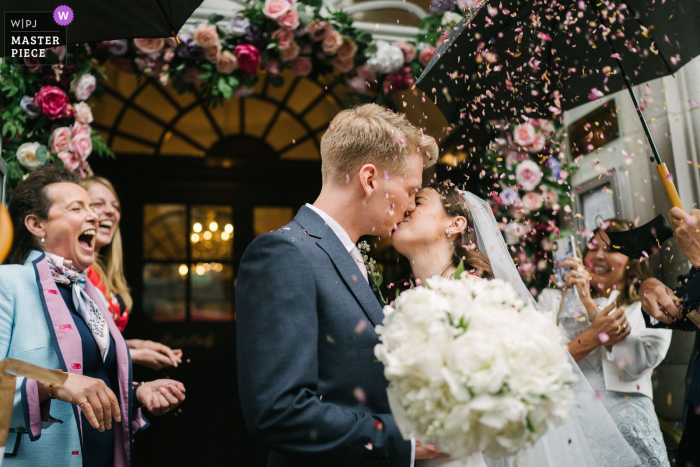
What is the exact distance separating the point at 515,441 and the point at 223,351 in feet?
15.0

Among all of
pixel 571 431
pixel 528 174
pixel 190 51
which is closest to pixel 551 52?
pixel 528 174

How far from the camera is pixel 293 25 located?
149 inches

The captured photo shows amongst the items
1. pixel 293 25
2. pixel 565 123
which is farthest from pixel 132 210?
pixel 565 123

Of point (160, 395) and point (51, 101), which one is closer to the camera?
point (160, 395)

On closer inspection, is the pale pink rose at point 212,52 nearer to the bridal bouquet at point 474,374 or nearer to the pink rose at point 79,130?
the pink rose at point 79,130

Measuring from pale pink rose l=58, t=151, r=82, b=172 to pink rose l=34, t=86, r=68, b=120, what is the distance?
0.25 m

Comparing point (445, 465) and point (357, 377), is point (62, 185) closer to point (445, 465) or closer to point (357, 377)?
point (357, 377)

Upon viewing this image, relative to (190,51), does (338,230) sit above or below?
below

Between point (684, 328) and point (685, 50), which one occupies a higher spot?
point (685, 50)

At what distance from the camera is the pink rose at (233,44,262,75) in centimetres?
380

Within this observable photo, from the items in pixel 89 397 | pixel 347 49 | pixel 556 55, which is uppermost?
pixel 347 49

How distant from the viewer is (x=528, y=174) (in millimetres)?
3791

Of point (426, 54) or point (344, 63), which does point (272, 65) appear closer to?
point (344, 63)

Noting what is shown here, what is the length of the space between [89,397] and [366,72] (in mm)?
3115
